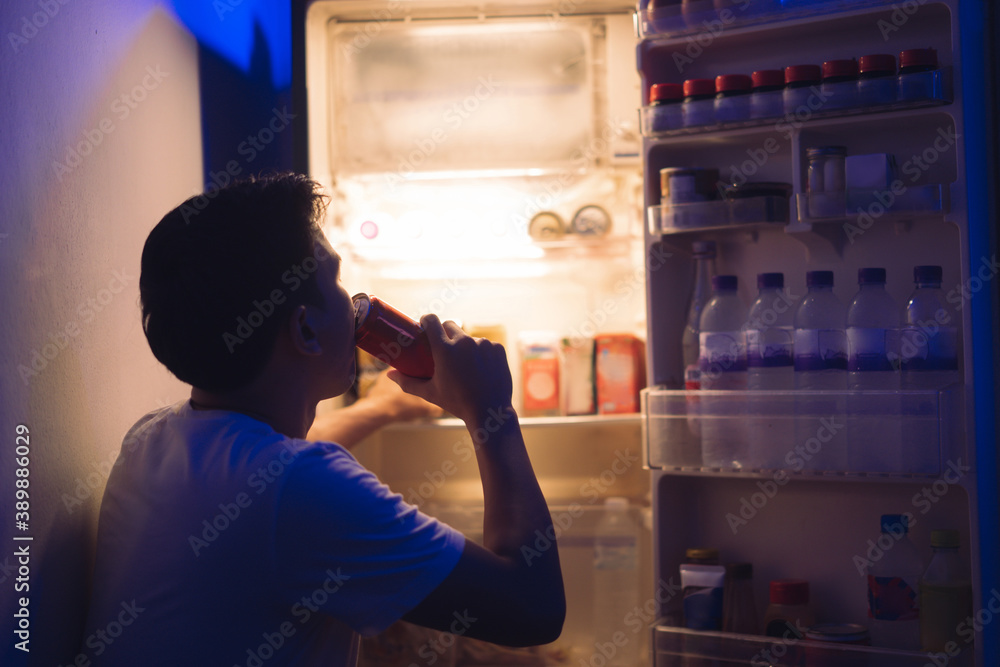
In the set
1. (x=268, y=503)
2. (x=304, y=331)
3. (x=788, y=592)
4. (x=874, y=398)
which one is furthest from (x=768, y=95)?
(x=268, y=503)

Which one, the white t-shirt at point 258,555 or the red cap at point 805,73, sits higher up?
the red cap at point 805,73

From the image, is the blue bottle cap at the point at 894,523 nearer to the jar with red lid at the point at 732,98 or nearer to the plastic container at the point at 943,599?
the plastic container at the point at 943,599

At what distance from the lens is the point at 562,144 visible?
2.11m

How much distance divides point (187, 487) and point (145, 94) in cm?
67

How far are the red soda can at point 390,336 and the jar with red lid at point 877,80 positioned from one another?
2.75 ft

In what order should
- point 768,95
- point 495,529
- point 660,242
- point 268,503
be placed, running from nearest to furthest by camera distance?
point 268,503
point 495,529
point 768,95
point 660,242

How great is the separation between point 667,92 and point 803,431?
631 mm

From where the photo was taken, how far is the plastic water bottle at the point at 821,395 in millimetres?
1396

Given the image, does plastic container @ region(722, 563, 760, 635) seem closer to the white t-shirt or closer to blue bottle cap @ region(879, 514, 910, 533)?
blue bottle cap @ region(879, 514, 910, 533)

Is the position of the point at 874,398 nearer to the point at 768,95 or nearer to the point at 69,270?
the point at 768,95

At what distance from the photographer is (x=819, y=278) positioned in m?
1.46

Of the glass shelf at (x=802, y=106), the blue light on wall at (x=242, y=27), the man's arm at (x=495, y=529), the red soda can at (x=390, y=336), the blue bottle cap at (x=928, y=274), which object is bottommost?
the man's arm at (x=495, y=529)

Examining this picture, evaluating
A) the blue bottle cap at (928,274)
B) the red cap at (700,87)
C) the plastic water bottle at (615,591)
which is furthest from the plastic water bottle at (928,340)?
the plastic water bottle at (615,591)

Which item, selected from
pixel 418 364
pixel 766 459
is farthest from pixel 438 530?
pixel 766 459
